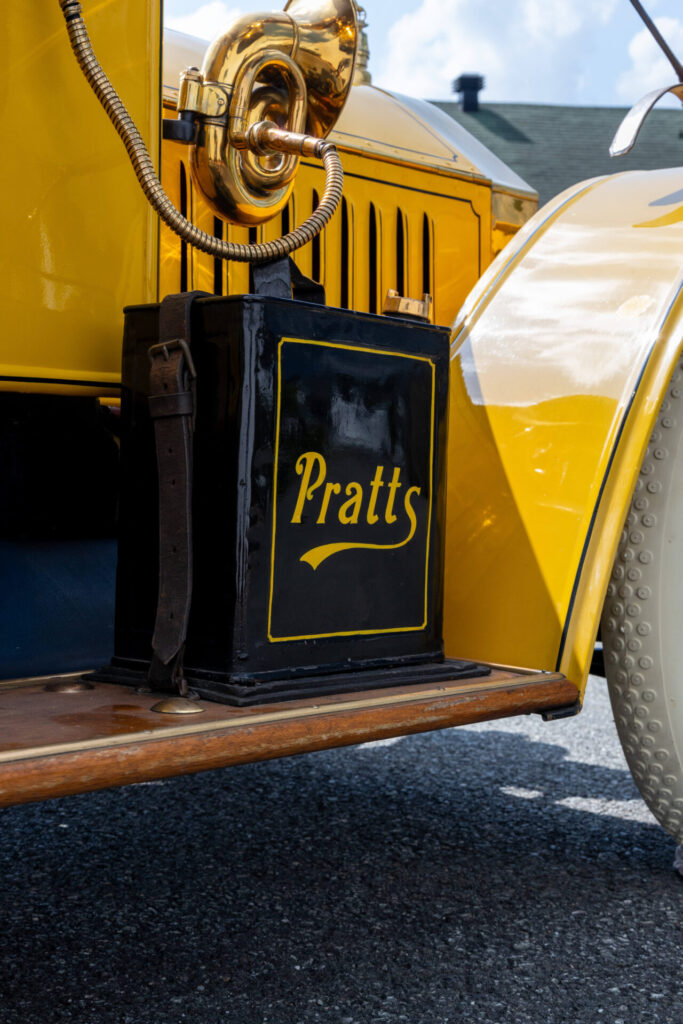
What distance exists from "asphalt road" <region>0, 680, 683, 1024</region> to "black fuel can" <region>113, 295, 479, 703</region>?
16.3 inches

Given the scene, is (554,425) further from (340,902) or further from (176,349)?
(340,902)

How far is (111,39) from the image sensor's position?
4.52 ft

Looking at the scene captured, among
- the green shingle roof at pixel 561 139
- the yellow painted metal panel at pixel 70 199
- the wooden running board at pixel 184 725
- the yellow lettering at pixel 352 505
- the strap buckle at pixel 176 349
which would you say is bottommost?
the wooden running board at pixel 184 725

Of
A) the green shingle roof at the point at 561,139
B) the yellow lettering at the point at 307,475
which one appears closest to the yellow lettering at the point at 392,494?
the yellow lettering at the point at 307,475

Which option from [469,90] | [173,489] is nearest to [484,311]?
[173,489]

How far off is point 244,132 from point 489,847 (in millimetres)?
1306

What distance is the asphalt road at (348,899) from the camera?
1392 mm

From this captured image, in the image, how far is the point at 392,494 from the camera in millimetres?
1442

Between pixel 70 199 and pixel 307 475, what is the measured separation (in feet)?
1.46

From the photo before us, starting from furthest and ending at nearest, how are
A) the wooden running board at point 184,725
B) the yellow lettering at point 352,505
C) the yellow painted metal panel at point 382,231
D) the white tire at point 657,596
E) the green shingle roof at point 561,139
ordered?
the green shingle roof at point 561,139 → the yellow painted metal panel at point 382,231 → the white tire at point 657,596 → the yellow lettering at point 352,505 → the wooden running board at point 184,725

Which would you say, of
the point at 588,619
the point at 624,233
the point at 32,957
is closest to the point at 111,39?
the point at 624,233

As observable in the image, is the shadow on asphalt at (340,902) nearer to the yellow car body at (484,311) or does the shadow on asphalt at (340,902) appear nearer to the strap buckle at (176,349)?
the yellow car body at (484,311)

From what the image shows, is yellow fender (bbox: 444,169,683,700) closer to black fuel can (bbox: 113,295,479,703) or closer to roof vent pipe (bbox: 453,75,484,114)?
black fuel can (bbox: 113,295,479,703)

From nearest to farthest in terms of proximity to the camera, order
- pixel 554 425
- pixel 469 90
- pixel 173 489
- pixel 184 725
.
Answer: pixel 184 725, pixel 173 489, pixel 554 425, pixel 469 90
